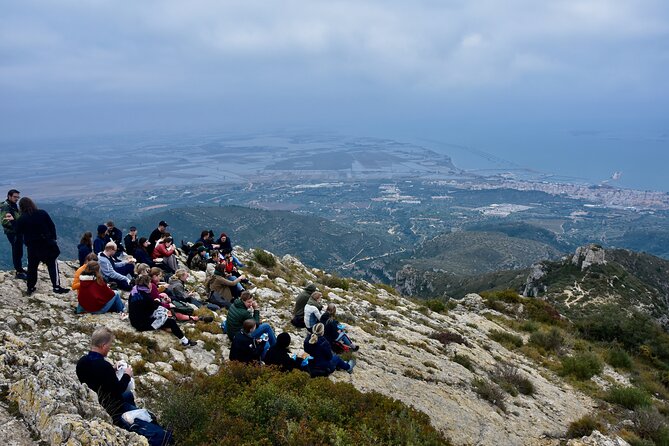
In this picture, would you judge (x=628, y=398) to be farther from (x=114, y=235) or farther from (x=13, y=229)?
(x=13, y=229)

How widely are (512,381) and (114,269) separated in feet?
40.9

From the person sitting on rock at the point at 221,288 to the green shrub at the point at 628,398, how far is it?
40.0 feet

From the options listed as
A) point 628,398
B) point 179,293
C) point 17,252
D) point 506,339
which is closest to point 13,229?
point 17,252

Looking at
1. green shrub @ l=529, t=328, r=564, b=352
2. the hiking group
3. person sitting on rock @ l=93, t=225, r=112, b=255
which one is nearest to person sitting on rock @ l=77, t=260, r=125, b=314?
the hiking group

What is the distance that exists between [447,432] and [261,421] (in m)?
3.88

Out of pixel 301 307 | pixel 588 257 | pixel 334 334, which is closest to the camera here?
pixel 334 334

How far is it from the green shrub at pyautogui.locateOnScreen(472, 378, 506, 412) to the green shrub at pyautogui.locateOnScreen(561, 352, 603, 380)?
5165mm

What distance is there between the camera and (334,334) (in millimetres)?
10086

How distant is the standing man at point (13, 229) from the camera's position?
35.1 ft

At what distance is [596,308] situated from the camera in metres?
29.8

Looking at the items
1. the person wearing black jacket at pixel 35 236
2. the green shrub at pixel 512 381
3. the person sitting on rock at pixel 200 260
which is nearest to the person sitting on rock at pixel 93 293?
the person wearing black jacket at pixel 35 236

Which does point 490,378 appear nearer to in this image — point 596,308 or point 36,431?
point 36,431

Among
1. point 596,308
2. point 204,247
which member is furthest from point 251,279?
point 596,308

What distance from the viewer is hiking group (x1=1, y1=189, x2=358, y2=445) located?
5543mm
